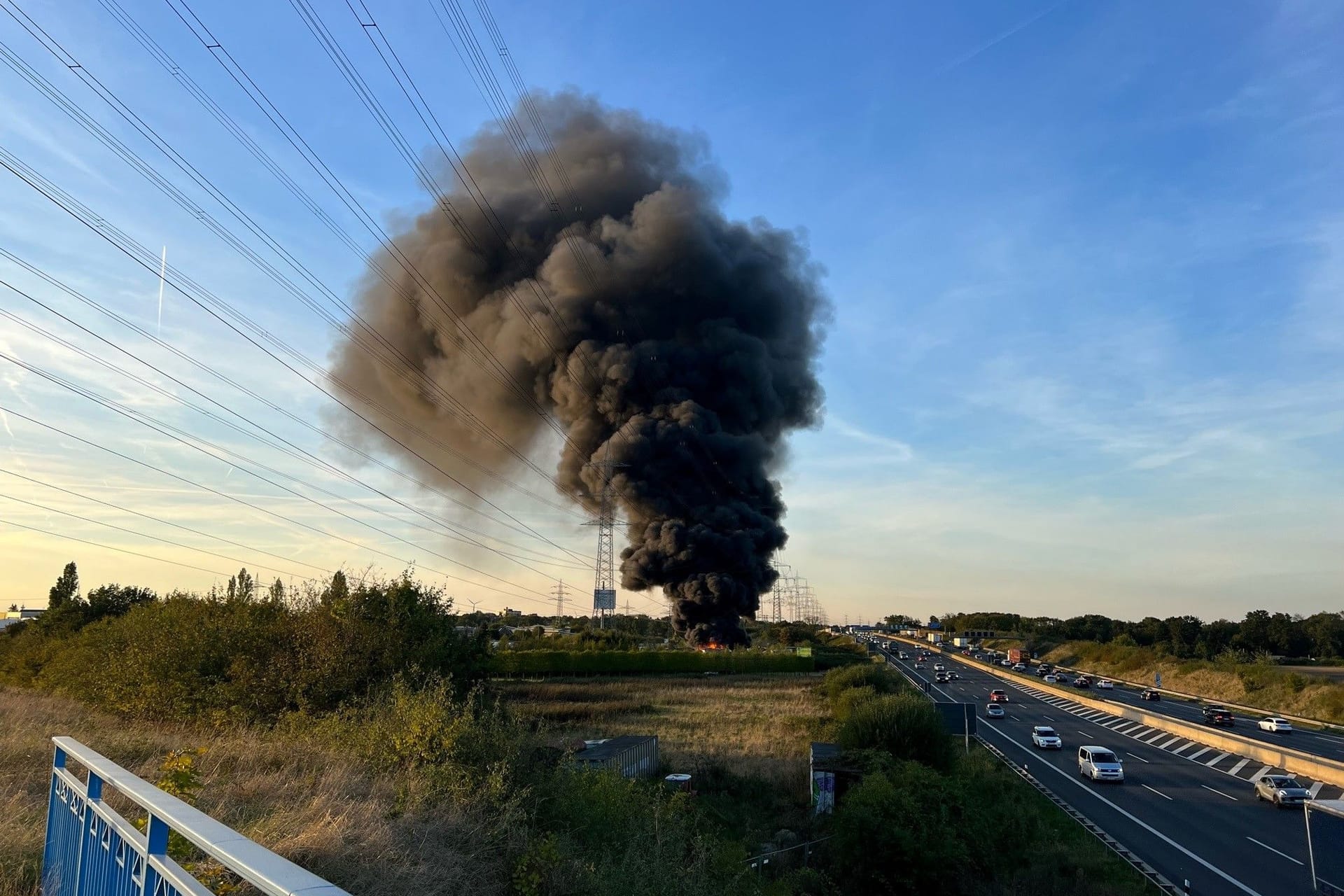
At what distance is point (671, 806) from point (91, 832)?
10588 mm

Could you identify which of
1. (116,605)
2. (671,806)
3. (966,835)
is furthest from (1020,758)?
(116,605)

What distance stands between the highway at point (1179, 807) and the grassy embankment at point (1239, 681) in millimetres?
13836

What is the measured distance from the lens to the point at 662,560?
210ft

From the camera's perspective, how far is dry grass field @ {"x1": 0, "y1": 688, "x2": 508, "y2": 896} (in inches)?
282

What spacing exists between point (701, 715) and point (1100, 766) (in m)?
19.8

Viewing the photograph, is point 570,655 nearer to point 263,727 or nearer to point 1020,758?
point 1020,758

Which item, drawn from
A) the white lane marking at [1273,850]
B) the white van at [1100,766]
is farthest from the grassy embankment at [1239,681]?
the white lane marking at [1273,850]

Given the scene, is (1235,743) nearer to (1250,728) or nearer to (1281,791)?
(1250,728)

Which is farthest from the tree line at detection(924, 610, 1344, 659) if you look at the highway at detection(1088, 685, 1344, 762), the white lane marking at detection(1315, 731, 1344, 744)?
the white lane marking at detection(1315, 731, 1344, 744)

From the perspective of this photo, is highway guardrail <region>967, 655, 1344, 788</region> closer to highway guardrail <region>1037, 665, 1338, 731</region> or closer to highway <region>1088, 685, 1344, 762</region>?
highway <region>1088, 685, 1344, 762</region>

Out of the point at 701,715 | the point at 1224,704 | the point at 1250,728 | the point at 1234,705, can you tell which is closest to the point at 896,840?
the point at 701,715

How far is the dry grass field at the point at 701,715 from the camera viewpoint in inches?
1166

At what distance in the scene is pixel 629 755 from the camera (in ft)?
77.2

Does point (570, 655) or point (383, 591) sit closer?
point (383, 591)
